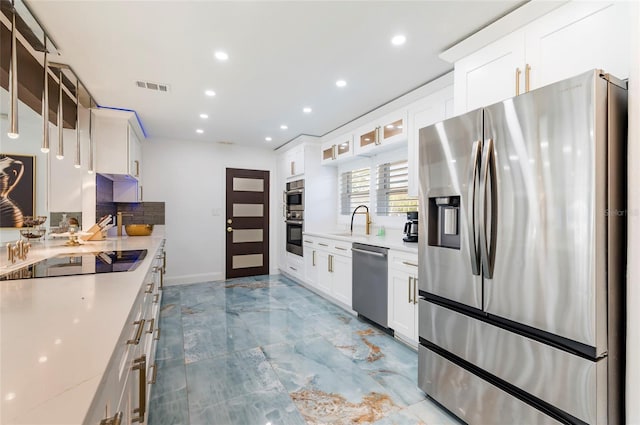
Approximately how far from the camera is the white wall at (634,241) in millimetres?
1145

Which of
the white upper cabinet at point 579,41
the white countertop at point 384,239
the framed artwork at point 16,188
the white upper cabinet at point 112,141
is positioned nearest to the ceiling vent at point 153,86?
the white upper cabinet at point 112,141

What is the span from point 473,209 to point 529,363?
0.75 metres

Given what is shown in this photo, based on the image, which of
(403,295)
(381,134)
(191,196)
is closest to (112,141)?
(191,196)

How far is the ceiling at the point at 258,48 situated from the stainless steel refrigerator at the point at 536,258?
754 millimetres

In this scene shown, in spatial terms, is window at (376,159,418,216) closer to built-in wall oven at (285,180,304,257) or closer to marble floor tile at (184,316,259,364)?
built-in wall oven at (285,180,304,257)

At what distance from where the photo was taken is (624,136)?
1.26m

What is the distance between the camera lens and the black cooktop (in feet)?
4.71

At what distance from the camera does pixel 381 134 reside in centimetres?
339

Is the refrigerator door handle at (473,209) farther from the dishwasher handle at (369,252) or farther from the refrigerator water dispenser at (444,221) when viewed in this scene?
the dishwasher handle at (369,252)

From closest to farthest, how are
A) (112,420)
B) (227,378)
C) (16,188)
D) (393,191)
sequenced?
1. (112,420)
2. (227,378)
3. (16,188)
4. (393,191)

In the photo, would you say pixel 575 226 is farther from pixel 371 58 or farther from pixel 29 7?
pixel 29 7

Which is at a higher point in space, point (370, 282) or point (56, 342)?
point (56, 342)

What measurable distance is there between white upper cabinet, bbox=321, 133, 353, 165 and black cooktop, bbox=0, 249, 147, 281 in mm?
2783

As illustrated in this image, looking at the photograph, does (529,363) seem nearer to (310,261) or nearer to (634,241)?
(634,241)
